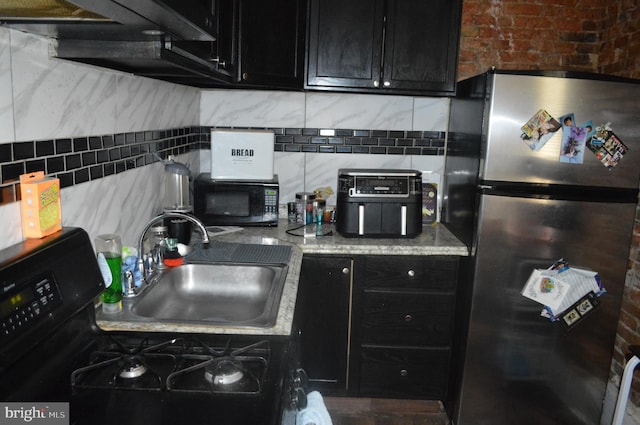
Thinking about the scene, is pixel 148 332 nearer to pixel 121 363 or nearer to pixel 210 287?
pixel 121 363

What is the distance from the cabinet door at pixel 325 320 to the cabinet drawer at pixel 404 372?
0.37ft

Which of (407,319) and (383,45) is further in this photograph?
(383,45)

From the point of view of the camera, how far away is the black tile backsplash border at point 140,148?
124 centimetres

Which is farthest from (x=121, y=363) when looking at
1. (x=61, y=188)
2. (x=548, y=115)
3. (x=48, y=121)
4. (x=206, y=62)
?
(x=548, y=115)

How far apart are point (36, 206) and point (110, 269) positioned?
11.9 inches

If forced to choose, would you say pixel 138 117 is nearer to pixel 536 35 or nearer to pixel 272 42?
pixel 272 42

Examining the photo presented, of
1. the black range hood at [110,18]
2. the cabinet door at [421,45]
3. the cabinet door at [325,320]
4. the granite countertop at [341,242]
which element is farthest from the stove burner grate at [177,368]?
the cabinet door at [421,45]

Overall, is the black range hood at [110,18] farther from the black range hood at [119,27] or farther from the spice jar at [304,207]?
the spice jar at [304,207]

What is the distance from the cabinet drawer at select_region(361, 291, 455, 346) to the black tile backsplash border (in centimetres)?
94

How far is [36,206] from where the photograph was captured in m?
1.21

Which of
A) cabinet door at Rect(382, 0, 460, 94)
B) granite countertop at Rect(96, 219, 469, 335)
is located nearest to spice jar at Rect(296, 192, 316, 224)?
granite countertop at Rect(96, 219, 469, 335)

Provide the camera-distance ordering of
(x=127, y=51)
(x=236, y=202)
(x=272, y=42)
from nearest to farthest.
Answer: (x=127, y=51) < (x=272, y=42) < (x=236, y=202)

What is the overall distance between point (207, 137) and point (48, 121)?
169cm

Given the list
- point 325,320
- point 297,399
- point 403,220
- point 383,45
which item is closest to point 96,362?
point 297,399
